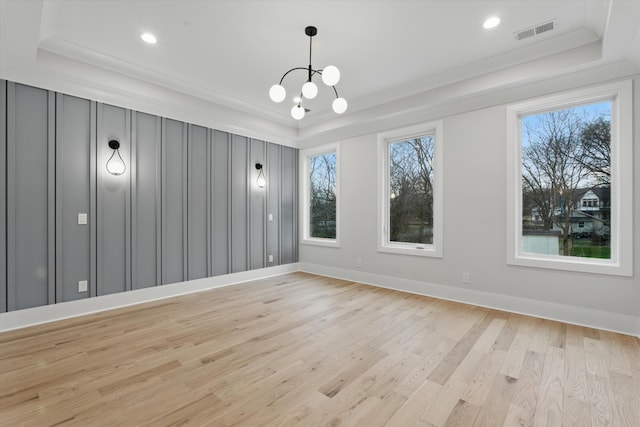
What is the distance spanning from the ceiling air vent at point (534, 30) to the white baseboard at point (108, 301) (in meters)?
4.96

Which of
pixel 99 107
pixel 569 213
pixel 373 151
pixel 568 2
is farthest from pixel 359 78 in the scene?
pixel 99 107

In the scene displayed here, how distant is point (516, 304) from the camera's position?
139 inches

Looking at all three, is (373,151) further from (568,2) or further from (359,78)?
(568,2)

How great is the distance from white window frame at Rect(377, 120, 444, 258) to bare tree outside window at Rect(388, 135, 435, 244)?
72 millimetres

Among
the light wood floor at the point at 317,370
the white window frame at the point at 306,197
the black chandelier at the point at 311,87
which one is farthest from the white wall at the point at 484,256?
the black chandelier at the point at 311,87

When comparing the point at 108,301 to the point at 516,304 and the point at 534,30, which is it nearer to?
the point at 516,304

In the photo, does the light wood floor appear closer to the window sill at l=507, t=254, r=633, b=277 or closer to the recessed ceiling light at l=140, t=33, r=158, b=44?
the window sill at l=507, t=254, r=633, b=277

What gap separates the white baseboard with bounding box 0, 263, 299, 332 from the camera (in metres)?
3.08

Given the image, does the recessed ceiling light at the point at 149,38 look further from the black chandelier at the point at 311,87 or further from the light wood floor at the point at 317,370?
the light wood floor at the point at 317,370

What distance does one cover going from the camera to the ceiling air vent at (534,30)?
2.80 metres

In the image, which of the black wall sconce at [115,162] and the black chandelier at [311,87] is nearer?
the black chandelier at [311,87]

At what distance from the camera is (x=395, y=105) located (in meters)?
4.43

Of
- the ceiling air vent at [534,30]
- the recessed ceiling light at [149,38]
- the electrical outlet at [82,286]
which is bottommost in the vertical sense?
the electrical outlet at [82,286]

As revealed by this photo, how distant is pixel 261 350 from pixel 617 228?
3.85 m
